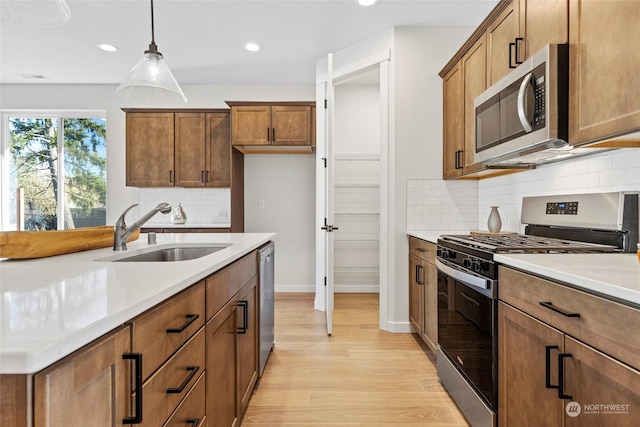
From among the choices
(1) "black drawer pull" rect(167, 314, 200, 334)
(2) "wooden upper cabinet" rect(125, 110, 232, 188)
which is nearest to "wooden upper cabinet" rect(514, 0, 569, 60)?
(1) "black drawer pull" rect(167, 314, 200, 334)

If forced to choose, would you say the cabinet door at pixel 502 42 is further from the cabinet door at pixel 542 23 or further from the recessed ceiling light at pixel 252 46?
the recessed ceiling light at pixel 252 46

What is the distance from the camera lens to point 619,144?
143 cm

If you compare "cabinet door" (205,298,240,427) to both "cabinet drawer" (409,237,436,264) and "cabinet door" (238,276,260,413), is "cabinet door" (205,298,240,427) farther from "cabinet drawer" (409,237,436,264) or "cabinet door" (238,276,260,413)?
"cabinet drawer" (409,237,436,264)

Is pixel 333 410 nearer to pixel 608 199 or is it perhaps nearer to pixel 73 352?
pixel 73 352

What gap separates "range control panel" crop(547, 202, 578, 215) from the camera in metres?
1.77

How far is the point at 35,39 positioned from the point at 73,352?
13.4 ft

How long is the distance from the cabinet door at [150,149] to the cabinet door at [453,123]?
312 centimetres

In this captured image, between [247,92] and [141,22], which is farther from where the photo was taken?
[247,92]

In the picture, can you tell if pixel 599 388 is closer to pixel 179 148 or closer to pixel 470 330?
pixel 470 330

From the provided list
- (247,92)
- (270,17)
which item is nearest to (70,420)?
(270,17)

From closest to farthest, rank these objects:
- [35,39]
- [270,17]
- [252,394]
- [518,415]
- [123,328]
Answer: [123,328] < [518,415] < [252,394] < [270,17] < [35,39]

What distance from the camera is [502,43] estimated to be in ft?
6.52

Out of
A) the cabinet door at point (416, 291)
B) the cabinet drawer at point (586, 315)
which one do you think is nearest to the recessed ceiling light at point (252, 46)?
the cabinet door at point (416, 291)

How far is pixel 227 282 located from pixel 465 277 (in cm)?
112
